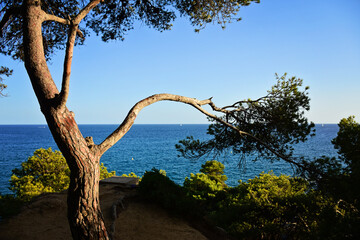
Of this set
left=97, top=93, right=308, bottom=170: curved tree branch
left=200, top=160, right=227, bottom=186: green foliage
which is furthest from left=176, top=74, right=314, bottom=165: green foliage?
left=200, top=160, right=227, bottom=186: green foliage

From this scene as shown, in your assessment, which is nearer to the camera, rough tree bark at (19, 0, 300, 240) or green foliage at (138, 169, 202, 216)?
rough tree bark at (19, 0, 300, 240)

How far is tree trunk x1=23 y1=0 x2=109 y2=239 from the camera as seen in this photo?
3850 millimetres

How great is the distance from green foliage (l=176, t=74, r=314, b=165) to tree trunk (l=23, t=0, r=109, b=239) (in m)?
3.21

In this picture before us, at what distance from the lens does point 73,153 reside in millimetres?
3854

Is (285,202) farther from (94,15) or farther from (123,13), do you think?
(94,15)

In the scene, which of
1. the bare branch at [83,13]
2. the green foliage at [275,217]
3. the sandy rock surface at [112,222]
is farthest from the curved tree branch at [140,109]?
the sandy rock surface at [112,222]

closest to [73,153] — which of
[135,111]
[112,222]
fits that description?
[135,111]

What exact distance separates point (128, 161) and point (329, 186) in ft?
159

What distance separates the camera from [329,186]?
4.31 meters

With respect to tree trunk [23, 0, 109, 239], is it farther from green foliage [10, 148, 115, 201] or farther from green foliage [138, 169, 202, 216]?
green foliage [10, 148, 115, 201]

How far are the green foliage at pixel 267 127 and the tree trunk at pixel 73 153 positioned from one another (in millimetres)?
3205

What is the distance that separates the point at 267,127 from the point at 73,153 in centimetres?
499

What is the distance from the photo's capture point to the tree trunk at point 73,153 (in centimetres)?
385

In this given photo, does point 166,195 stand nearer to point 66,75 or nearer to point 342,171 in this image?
point 342,171
